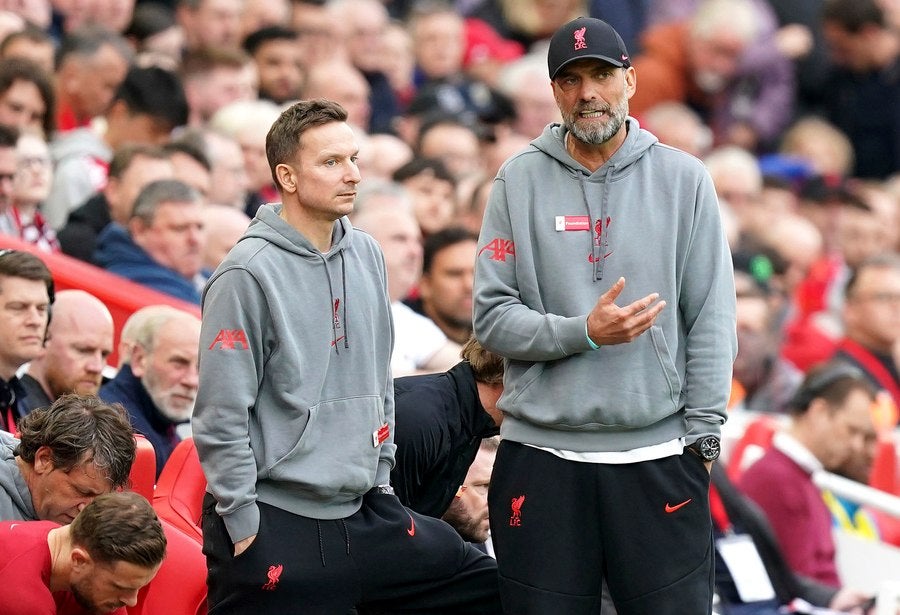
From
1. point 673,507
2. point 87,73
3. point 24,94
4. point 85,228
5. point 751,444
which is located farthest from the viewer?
point 87,73

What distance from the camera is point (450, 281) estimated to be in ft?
24.9

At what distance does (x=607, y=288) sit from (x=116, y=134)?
478cm

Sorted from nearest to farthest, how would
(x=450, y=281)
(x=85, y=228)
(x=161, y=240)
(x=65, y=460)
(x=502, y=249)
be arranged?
(x=502, y=249) < (x=65, y=460) < (x=161, y=240) < (x=85, y=228) < (x=450, y=281)

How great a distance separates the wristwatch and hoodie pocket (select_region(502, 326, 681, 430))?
Answer: 0.11 metres

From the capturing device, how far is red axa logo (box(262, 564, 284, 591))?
13.8 ft

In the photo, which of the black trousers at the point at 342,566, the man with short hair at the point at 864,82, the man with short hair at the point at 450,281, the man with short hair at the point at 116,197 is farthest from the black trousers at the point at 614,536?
the man with short hair at the point at 864,82

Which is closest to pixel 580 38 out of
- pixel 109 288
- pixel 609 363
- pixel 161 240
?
pixel 609 363

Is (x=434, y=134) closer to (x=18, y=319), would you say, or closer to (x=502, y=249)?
(x=18, y=319)

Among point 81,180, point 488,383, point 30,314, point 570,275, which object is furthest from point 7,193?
point 570,275

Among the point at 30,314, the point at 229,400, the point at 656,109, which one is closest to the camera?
the point at 229,400

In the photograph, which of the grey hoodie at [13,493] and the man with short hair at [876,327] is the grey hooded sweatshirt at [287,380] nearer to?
the grey hoodie at [13,493]

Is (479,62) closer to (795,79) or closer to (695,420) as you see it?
(795,79)

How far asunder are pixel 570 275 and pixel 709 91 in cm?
883

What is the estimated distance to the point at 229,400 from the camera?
4.11m
